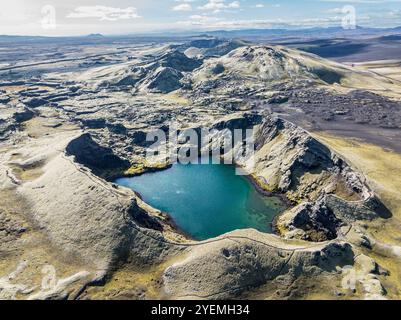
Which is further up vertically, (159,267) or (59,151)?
(59,151)

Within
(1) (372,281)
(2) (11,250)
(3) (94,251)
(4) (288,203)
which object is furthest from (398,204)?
(2) (11,250)

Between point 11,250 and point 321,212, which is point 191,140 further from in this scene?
point 11,250

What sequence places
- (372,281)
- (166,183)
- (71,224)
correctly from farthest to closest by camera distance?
(166,183) → (71,224) → (372,281)

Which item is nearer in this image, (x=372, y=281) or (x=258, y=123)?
(x=372, y=281)

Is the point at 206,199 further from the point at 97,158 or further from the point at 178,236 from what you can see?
the point at 97,158

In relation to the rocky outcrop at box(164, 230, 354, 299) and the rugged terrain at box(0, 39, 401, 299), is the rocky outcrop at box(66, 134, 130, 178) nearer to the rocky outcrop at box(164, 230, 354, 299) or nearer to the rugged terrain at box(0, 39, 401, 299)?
the rugged terrain at box(0, 39, 401, 299)

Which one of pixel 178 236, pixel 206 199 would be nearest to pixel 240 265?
pixel 178 236

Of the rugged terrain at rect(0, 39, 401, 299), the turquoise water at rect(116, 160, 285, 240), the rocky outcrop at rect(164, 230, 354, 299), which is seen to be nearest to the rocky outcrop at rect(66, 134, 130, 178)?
the rugged terrain at rect(0, 39, 401, 299)

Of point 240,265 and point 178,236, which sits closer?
point 240,265
